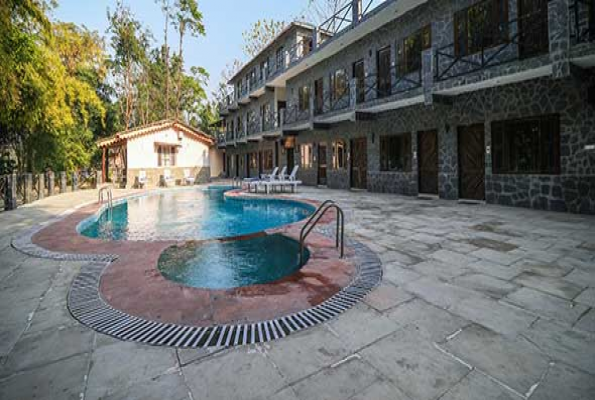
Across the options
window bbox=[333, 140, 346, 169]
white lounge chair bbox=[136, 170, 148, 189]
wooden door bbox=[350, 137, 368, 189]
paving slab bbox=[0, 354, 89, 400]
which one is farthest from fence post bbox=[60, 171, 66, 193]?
paving slab bbox=[0, 354, 89, 400]

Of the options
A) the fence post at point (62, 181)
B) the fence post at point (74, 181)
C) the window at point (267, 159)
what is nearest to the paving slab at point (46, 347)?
the fence post at point (62, 181)

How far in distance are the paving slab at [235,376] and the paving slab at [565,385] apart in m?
1.56

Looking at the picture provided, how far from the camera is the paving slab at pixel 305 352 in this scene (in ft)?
6.63

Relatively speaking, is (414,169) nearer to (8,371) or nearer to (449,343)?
(449,343)

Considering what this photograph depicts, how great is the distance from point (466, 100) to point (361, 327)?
9.56 m

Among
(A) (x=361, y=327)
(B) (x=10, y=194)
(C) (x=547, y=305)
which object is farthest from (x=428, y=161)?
(B) (x=10, y=194)

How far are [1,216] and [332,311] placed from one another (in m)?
10.5

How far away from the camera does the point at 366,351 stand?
86.8 inches

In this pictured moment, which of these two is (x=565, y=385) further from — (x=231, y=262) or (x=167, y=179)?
(x=167, y=179)

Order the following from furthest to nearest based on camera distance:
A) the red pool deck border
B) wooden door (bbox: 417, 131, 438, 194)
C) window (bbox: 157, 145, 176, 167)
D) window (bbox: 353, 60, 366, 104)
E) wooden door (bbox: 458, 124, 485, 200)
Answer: window (bbox: 157, 145, 176, 167), window (bbox: 353, 60, 366, 104), wooden door (bbox: 417, 131, 438, 194), wooden door (bbox: 458, 124, 485, 200), the red pool deck border

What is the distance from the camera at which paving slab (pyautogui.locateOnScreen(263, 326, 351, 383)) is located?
79.5 inches

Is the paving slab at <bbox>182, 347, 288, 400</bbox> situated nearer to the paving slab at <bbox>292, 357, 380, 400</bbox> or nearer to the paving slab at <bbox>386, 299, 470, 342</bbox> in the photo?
the paving slab at <bbox>292, 357, 380, 400</bbox>

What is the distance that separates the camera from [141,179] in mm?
19078

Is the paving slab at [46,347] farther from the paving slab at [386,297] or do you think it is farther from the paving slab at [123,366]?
the paving slab at [386,297]
